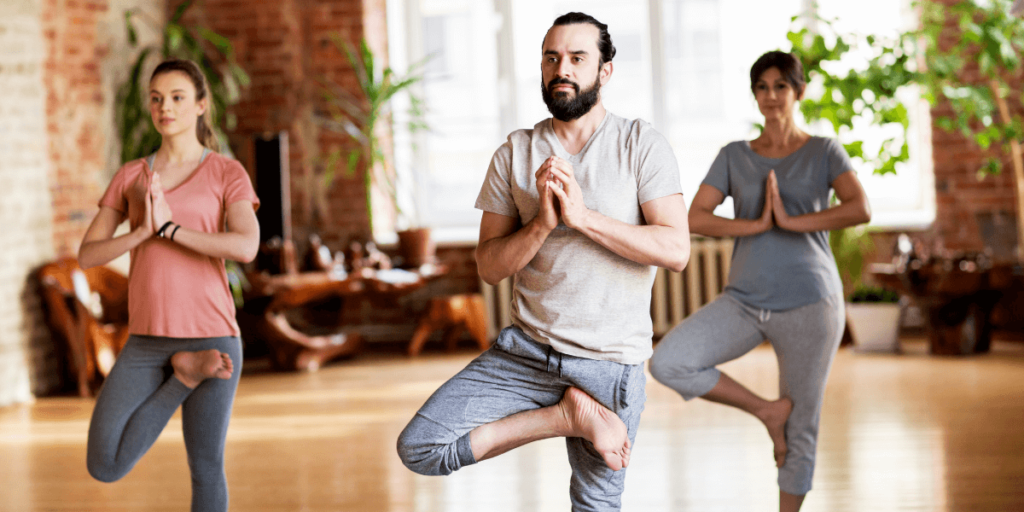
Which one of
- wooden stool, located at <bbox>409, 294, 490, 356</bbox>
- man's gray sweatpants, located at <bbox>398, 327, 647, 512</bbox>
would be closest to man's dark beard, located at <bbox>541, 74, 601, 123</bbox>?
man's gray sweatpants, located at <bbox>398, 327, 647, 512</bbox>

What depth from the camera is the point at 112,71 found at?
6.16 m

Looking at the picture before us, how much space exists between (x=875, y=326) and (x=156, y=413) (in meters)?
5.00

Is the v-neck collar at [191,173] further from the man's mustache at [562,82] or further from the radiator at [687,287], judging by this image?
the radiator at [687,287]

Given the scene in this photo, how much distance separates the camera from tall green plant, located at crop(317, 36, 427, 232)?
259 inches

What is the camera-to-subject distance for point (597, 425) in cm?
195

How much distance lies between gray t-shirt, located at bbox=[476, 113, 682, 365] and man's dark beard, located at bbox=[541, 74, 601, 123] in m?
0.07

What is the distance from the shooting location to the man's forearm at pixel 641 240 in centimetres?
183

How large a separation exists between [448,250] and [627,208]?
17.1ft

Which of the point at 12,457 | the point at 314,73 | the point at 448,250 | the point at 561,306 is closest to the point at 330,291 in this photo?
the point at 448,250

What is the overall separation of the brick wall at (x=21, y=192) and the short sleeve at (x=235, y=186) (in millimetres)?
3562

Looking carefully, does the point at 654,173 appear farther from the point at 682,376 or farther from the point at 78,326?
the point at 78,326

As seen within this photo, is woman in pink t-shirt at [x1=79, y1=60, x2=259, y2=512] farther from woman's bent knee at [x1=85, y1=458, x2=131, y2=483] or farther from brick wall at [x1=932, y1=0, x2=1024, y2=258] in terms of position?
brick wall at [x1=932, y1=0, x2=1024, y2=258]

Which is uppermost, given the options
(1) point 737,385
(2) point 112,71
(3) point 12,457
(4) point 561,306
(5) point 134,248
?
(2) point 112,71

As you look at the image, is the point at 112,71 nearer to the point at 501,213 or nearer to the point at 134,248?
the point at 134,248
